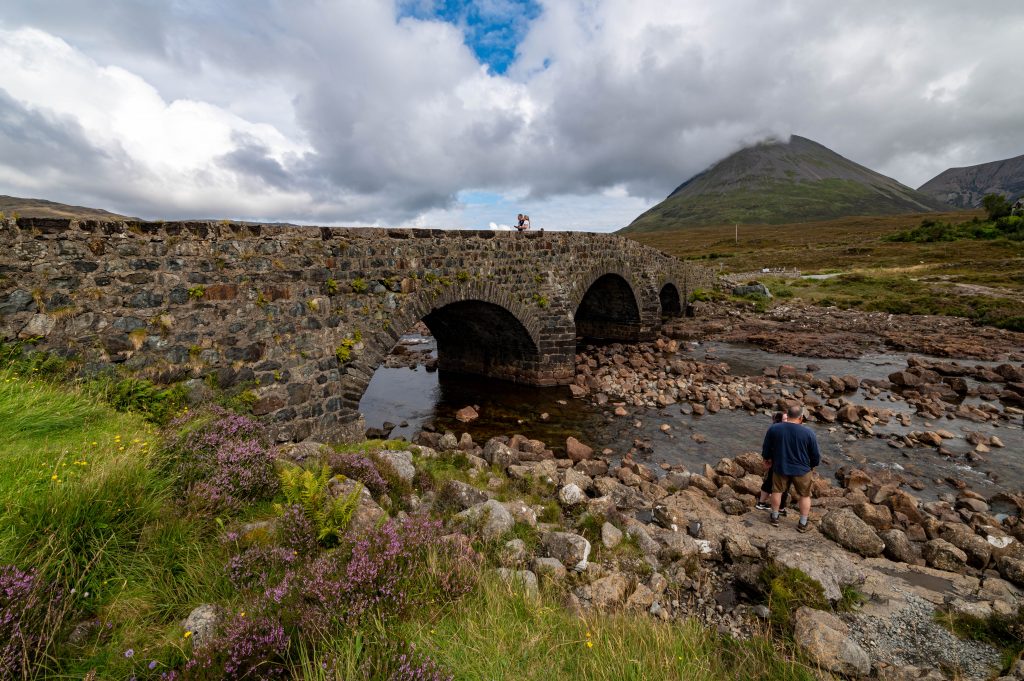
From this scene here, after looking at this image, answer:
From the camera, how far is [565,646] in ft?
12.7

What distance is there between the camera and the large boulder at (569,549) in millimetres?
5867

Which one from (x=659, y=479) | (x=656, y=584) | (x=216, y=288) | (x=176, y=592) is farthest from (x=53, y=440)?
(x=659, y=479)

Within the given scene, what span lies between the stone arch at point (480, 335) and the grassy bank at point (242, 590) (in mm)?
6303

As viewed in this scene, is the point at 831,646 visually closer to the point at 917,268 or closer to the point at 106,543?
the point at 106,543

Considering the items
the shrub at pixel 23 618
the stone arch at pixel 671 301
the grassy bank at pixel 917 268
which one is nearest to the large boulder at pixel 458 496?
the shrub at pixel 23 618

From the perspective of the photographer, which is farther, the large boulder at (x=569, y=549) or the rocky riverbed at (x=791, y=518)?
the large boulder at (x=569, y=549)

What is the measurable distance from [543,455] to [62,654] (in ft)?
31.2

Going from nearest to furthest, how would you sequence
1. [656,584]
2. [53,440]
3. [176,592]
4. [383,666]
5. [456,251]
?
[383,666], [176,592], [53,440], [656,584], [456,251]

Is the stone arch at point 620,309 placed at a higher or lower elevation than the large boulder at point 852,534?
higher

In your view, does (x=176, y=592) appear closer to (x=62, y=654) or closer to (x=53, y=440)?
(x=62, y=654)

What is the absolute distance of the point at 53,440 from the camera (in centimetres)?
508

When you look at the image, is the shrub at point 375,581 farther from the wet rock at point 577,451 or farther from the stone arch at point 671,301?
the stone arch at point 671,301

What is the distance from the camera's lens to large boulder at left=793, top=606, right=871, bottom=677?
14.2ft

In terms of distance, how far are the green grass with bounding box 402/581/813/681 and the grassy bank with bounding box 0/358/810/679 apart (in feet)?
0.05
